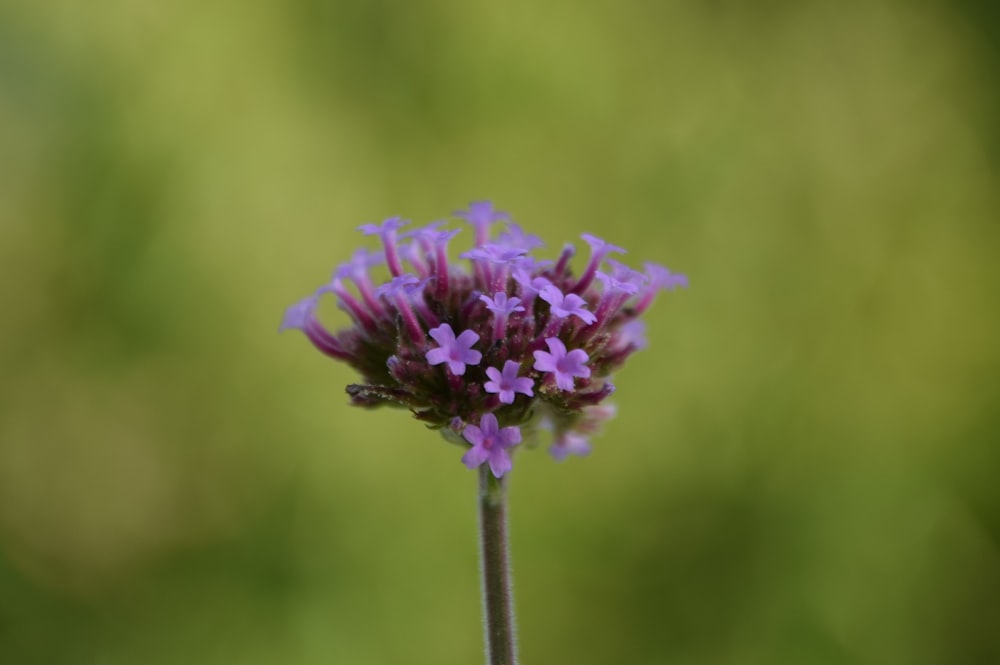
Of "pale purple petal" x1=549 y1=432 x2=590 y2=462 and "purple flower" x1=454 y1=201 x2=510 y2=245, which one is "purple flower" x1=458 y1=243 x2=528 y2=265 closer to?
"purple flower" x1=454 y1=201 x2=510 y2=245

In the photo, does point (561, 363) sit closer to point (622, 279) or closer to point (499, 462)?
point (499, 462)

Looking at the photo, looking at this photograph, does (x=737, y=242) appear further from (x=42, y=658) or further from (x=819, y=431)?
(x=42, y=658)

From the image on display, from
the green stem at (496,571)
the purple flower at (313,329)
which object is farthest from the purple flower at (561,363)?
the purple flower at (313,329)

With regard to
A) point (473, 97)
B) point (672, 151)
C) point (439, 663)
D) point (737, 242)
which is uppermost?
point (473, 97)

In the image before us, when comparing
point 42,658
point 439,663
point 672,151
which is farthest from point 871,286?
point 42,658

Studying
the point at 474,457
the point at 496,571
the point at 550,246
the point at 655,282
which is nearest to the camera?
the point at 474,457

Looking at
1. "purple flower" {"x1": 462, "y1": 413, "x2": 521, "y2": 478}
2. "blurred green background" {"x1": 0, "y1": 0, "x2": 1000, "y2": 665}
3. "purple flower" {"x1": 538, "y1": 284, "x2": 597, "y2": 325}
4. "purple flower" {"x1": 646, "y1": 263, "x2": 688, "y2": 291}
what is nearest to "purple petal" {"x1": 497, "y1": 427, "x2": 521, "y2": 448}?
"purple flower" {"x1": 462, "y1": 413, "x2": 521, "y2": 478}

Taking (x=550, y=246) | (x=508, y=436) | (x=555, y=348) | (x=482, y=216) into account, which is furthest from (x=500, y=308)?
(x=550, y=246)
